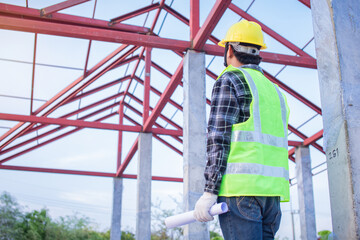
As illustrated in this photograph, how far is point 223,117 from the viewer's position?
256 centimetres

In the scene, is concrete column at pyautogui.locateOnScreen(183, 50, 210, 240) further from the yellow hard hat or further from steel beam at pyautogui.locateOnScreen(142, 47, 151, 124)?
steel beam at pyautogui.locateOnScreen(142, 47, 151, 124)

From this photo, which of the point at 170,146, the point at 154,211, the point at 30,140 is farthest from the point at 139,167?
the point at 154,211

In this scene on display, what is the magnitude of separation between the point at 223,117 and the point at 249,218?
→ 632 mm

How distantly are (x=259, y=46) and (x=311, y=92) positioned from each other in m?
11.0

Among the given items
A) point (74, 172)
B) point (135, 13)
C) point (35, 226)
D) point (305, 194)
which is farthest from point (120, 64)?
point (35, 226)

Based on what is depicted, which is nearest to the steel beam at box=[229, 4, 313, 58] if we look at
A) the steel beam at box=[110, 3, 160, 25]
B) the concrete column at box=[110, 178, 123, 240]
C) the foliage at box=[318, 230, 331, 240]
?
the steel beam at box=[110, 3, 160, 25]

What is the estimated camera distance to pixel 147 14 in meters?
13.3

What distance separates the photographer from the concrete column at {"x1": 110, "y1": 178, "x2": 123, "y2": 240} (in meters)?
20.1

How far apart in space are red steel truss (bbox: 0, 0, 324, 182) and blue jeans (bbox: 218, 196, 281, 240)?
6.04m

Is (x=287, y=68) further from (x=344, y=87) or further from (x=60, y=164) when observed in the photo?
(x=60, y=164)

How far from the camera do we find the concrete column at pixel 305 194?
48.3ft

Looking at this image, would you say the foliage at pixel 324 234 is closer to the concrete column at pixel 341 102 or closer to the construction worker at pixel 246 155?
the concrete column at pixel 341 102

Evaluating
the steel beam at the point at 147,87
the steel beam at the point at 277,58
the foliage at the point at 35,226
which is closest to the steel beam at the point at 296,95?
the steel beam at the point at 277,58

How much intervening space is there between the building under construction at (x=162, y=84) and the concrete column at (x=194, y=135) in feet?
0.07
